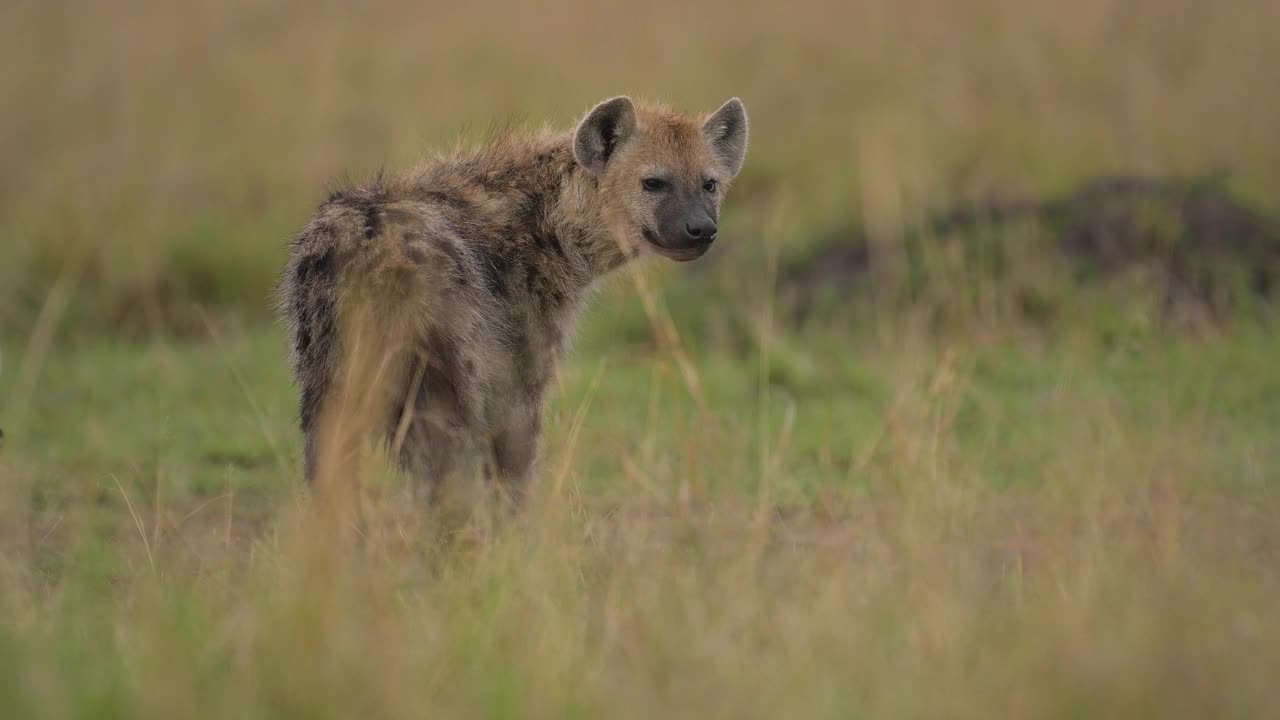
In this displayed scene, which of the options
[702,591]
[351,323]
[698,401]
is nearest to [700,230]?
[698,401]

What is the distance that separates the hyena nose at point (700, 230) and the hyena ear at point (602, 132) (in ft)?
0.95

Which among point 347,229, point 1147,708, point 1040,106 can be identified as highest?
point 1040,106

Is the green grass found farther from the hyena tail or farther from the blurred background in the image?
the blurred background

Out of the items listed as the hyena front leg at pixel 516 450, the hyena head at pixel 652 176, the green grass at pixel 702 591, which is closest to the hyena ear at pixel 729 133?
the hyena head at pixel 652 176

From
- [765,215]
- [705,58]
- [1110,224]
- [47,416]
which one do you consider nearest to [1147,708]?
[47,416]

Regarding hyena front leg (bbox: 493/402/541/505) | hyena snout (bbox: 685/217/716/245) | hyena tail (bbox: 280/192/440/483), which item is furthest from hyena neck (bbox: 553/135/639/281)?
hyena tail (bbox: 280/192/440/483)

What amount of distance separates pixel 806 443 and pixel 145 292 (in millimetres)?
3509

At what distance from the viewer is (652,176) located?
4301 mm

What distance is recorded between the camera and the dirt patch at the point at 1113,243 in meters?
6.64

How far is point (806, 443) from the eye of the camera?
17.5 feet

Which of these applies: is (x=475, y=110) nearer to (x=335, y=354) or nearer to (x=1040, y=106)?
(x=1040, y=106)

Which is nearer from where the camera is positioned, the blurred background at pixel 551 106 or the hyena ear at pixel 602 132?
the hyena ear at pixel 602 132

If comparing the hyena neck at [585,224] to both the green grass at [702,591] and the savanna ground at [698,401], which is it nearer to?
the savanna ground at [698,401]

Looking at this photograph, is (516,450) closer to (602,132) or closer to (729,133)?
(602,132)
